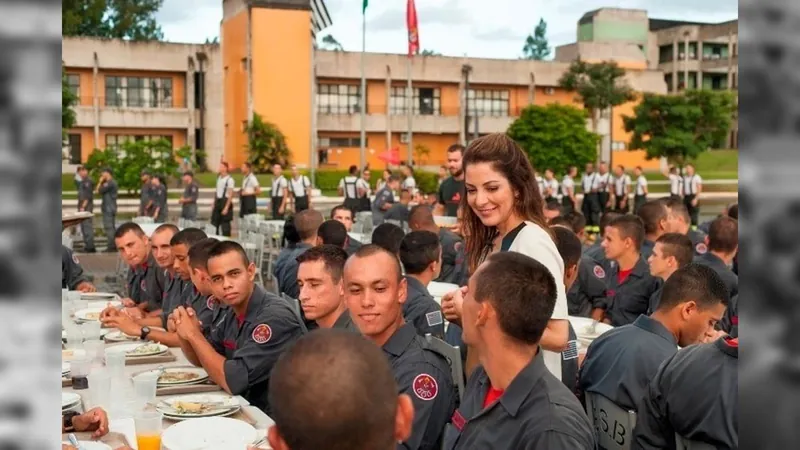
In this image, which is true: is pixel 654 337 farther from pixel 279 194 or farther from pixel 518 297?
pixel 279 194

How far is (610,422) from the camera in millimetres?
3121

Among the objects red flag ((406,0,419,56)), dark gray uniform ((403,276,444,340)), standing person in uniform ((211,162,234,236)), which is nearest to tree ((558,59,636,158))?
red flag ((406,0,419,56))

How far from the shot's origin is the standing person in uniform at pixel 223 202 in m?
17.2

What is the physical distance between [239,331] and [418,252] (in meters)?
1.28

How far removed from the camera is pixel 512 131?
37312 millimetres

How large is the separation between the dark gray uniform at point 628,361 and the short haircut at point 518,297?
1.17m

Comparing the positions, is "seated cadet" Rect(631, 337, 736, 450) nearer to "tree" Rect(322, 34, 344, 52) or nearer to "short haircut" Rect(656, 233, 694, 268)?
"short haircut" Rect(656, 233, 694, 268)

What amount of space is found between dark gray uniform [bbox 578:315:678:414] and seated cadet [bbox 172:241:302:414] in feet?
4.10

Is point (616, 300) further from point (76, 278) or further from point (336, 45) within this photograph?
point (336, 45)

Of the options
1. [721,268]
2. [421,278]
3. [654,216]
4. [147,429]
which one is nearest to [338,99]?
[654,216]

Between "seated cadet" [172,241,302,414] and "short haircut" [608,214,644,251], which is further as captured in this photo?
"short haircut" [608,214,644,251]

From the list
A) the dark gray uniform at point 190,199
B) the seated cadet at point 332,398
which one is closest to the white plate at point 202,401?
the seated cadet at point 332,398

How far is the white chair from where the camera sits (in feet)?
9.61

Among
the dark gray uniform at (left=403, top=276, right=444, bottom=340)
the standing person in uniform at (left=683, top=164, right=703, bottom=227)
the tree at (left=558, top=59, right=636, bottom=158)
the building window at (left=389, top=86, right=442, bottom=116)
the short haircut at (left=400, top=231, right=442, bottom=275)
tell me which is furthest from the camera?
the building window at (left=389, top=86, right=442, bottom=116)
